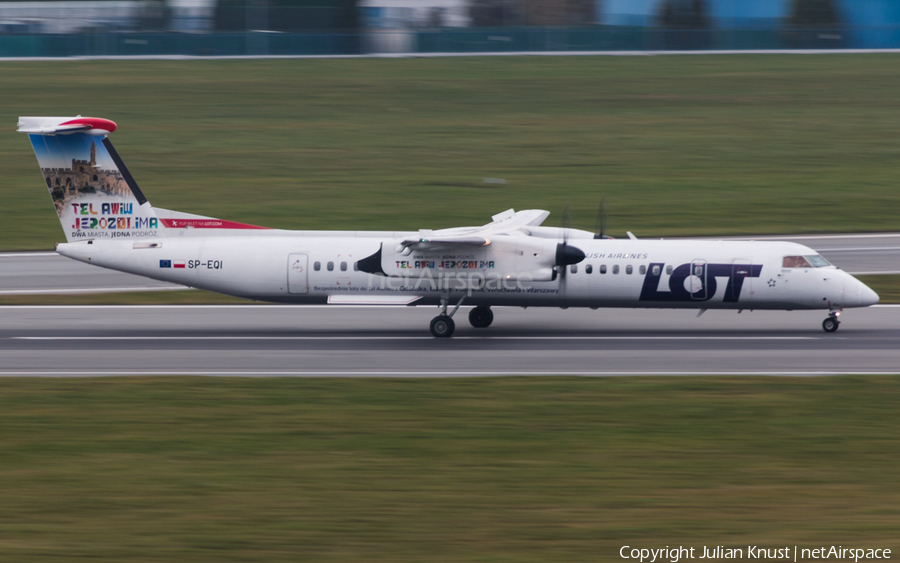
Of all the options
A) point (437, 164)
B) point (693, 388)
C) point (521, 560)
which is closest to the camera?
point (521, 560)

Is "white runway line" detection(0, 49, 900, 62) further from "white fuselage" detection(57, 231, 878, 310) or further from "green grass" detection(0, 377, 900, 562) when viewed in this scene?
"green grass" detection(0, 377, 900, 562)

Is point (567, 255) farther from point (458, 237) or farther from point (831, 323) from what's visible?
point (831, 323)

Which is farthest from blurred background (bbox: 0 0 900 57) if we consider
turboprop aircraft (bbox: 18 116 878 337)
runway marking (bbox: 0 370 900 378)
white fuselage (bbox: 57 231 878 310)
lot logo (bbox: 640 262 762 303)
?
runway marking (bbox: 0 370 900 378)

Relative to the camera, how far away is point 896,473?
14.1 m

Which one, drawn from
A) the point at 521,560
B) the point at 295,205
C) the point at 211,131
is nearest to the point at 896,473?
the point at 521,560

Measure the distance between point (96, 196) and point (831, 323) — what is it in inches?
730

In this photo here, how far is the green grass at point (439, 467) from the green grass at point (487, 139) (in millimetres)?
18760

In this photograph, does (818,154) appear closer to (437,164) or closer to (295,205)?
(437,164)

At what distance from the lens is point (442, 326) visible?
919 inches

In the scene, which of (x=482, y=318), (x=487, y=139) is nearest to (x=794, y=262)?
(x=482, y=318)

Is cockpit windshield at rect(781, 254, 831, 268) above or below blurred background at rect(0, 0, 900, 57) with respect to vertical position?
below

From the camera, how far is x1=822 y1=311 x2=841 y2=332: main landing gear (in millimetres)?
23281

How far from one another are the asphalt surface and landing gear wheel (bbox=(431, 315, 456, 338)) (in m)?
10.5

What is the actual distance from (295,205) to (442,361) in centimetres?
2051
